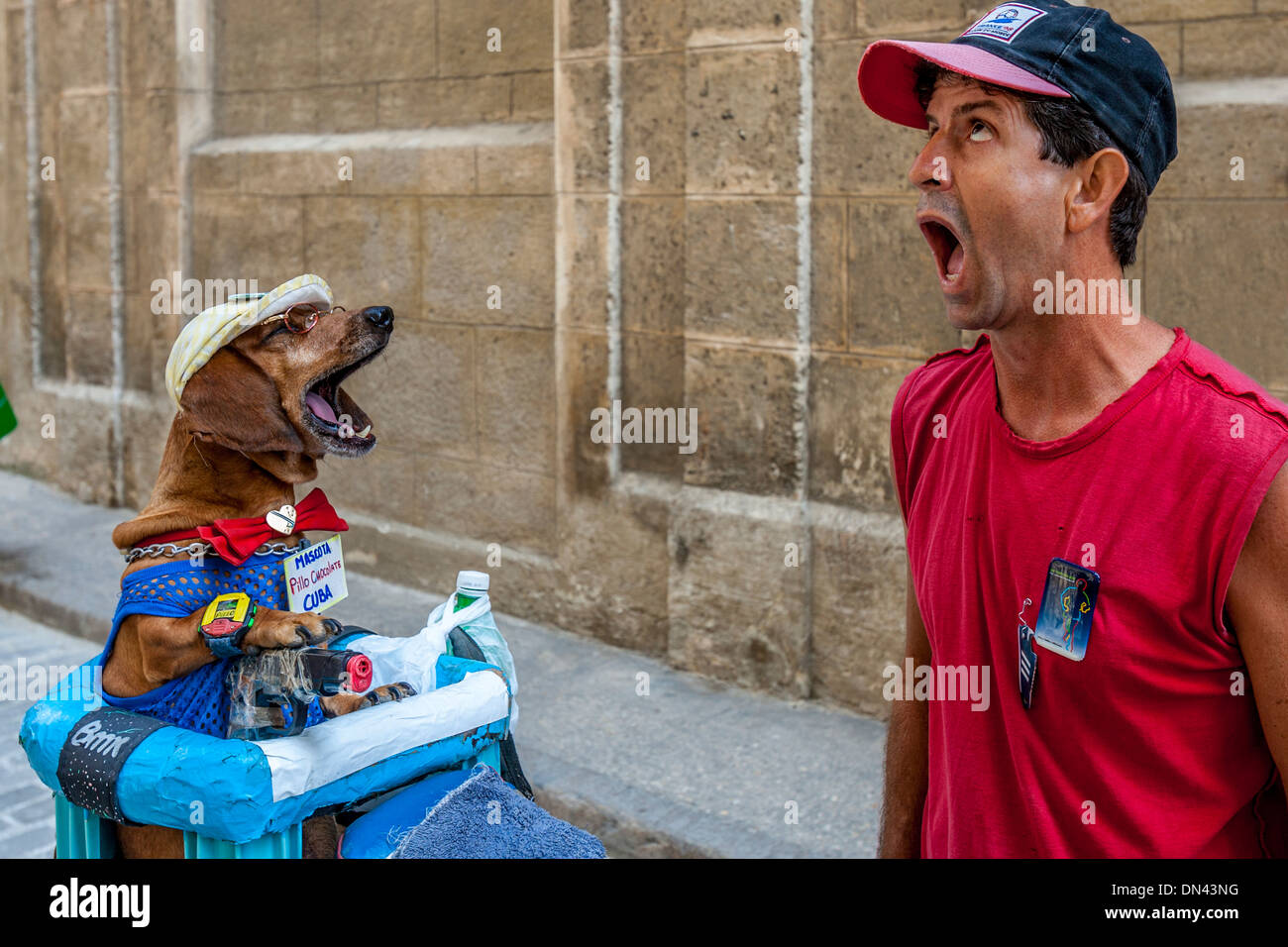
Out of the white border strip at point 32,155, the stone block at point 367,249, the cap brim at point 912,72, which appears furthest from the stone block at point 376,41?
the cap brim at point 912,72

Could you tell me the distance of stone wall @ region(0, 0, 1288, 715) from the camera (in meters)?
4.97

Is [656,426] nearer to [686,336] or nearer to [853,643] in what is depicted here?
[686,336]

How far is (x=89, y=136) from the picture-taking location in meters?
8.74

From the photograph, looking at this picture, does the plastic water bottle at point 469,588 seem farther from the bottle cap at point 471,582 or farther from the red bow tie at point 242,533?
the red bow tie at point 242,533

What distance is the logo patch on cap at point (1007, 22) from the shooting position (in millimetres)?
1795

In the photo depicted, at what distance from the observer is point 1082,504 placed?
1720mm

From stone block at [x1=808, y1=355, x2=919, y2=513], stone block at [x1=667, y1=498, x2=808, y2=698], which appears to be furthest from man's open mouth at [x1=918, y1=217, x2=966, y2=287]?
stone block at [x1=667, y1=498, x2=808, y2=698]

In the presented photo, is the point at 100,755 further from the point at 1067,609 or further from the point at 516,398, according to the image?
the point at 516,398

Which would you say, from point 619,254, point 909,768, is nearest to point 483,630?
point 909,768

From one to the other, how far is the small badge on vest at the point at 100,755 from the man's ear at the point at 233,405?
0.54 meters

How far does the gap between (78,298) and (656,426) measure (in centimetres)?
472

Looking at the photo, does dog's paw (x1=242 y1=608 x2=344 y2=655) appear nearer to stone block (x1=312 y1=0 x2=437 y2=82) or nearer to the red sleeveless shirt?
the red sleeveless shirt

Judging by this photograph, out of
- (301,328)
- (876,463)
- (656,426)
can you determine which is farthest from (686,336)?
(301,328)

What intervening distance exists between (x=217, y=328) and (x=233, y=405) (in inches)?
5.6
